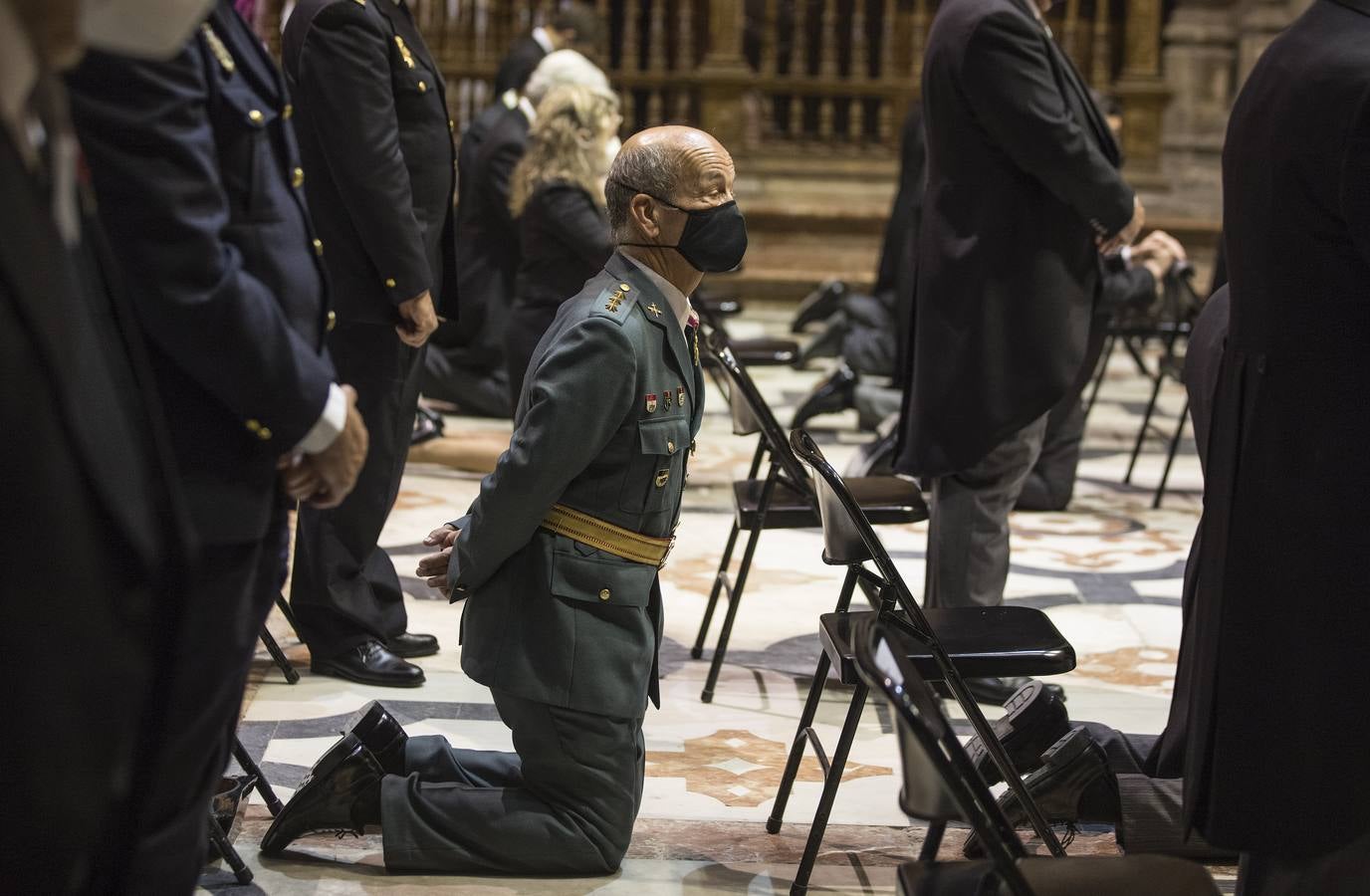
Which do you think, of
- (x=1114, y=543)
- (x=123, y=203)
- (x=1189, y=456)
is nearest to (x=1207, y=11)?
(x=1189, y=456)

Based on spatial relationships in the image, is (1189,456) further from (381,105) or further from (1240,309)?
(1240,309)

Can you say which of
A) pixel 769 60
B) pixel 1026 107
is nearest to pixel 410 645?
pixel 1026 107

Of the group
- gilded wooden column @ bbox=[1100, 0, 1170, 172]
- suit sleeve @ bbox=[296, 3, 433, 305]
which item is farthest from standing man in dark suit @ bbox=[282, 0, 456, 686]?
gilded wooden column @ bbox=[1100, 0, 1170, 172]

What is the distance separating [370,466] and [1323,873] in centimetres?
236

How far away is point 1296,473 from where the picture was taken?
7.49 feet

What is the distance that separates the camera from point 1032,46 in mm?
3836

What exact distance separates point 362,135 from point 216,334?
1781 mm

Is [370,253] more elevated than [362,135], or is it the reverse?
[362,135]

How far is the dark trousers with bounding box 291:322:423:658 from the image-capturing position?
3.89 meters

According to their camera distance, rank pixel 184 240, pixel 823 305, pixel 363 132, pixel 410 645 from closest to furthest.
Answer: pixel 184 240 < pixel 363 132 < pixel 410 645 < pixel 823 305

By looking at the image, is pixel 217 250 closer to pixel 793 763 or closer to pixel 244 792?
pixel 244 792

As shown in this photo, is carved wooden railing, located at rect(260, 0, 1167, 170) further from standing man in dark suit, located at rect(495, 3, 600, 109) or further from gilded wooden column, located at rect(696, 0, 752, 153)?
standing man in dark suit, located at rect(495, 3, 600, 109)

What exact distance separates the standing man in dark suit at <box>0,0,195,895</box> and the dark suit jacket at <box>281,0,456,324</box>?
190 cm

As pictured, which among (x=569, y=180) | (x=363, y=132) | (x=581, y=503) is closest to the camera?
(x=581, y=503)
